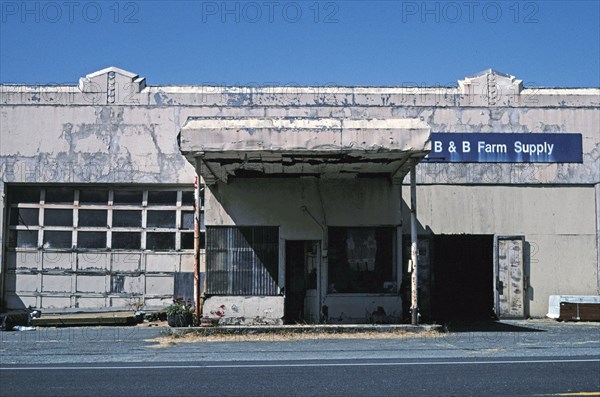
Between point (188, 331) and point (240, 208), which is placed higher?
point (240, 208)

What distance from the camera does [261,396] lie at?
9062 millimetres

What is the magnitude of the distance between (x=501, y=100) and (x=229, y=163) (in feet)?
30.0

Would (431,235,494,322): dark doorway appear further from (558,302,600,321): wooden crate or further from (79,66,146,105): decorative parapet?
(79,66,146,105): decorative parapet

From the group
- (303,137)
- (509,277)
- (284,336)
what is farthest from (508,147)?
(284,336)

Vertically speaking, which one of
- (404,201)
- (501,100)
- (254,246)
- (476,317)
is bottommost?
(476,317)

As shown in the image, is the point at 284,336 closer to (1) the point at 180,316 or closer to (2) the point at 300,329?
(2) the point at 300,329

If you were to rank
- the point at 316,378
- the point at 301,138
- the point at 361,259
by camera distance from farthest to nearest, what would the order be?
the point at 361,259, the point at 301,138, the point at 316,378

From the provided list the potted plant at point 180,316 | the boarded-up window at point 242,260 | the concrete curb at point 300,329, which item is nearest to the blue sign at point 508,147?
the boarded-up window at point 242,260

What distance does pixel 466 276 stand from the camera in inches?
960

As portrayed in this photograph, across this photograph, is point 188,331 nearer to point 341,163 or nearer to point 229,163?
point 229,163

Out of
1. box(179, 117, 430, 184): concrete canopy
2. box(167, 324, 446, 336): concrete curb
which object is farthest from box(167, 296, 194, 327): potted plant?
box(179, 117, 430, 184): concrete canopy

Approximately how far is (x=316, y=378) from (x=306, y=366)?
4.04 feet

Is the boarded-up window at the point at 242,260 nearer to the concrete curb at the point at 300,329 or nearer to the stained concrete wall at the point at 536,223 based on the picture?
the concrete curb at the point at 300,329

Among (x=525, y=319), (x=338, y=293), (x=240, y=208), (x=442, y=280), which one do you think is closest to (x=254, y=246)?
(x=240, y=208)
